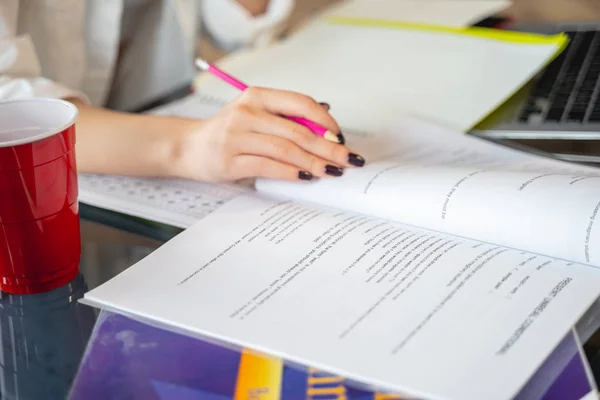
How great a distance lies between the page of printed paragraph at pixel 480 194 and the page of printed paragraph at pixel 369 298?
0.01m

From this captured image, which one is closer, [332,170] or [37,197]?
[37,197]

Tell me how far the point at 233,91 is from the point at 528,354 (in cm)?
63

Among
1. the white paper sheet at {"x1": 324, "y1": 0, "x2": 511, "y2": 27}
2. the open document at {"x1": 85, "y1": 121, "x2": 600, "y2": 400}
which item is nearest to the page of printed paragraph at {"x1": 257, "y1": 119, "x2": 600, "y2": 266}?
the open document at {"x1": 85, "y1": 121, "x2": 600, "y2": 400}

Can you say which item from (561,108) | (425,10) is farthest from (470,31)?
(561,108)

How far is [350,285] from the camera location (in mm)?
521

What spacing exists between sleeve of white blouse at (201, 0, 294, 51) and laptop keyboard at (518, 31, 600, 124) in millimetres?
466

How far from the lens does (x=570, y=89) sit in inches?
35.3

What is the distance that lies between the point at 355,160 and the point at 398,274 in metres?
0.17

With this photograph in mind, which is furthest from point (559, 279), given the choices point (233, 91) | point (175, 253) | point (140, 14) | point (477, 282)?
point (140, 14)

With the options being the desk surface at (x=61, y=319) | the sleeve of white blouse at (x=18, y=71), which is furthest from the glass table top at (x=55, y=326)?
the sleeve of white blouse at (x=18, y=71)

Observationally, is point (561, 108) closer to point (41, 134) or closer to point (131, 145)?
point (131, 145)

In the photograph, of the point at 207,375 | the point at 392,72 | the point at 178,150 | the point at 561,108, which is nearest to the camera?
the point at 207,375

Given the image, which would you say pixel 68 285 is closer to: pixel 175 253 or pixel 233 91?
pixel 175 253

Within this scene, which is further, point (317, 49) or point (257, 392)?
point (317, 49)
